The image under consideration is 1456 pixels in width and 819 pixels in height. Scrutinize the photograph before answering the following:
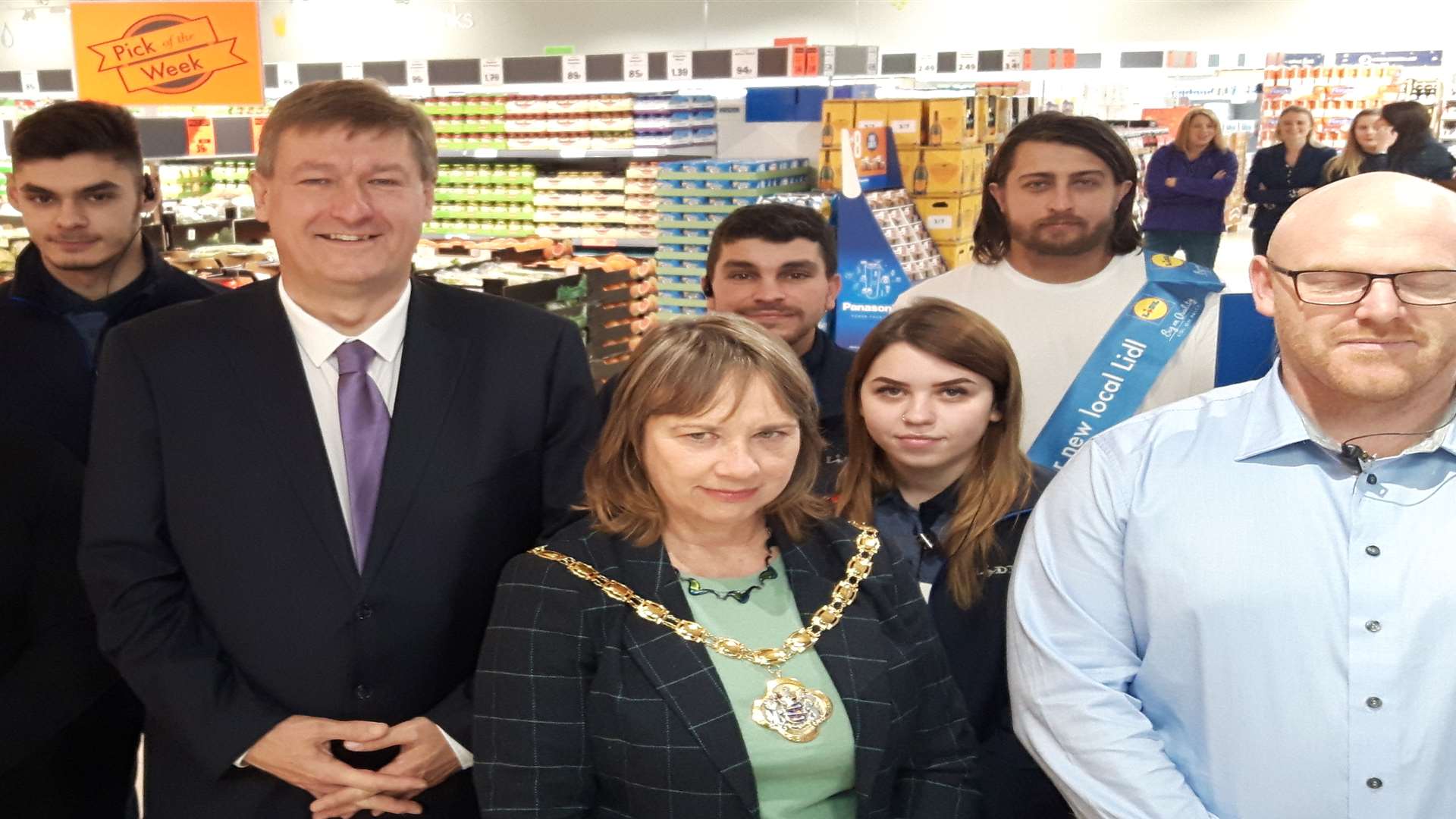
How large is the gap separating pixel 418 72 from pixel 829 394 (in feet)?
21.8

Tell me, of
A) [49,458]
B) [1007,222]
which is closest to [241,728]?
[49,458]

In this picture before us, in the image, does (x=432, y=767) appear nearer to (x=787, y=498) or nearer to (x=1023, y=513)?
(x=787, y=498)

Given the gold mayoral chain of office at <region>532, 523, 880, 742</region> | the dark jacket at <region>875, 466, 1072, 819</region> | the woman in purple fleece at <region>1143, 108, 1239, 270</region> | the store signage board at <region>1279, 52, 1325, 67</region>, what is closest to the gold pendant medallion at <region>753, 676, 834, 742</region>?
the gold mayoral chain of office at <region>532, 523, 880, 742</region>

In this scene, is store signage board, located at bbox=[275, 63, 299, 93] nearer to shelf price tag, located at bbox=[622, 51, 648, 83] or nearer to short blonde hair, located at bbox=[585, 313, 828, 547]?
shelf price tag, located at bbox=[622, 51, 648, 83]

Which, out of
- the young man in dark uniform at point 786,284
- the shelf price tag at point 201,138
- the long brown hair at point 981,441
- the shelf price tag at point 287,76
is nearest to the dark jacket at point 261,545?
the long brown hair at point 981,441

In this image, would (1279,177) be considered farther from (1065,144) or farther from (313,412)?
(313,412)

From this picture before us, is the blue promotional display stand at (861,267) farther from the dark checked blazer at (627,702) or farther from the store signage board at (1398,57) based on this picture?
the store signage board at (1398,57)

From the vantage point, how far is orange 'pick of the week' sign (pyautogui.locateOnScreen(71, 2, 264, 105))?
20.3 feet

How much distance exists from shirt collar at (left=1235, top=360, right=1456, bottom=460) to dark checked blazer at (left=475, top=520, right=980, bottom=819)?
505 mm

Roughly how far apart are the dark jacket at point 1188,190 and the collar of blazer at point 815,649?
7.13 meters

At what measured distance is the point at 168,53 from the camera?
6.29 meters

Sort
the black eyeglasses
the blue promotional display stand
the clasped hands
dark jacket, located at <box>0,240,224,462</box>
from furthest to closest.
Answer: the blue promotional display stand → dark jacket, located at <box>0,240,224,462</box> → the clasped hands → the black eyeglasses

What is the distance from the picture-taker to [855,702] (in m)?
1.63

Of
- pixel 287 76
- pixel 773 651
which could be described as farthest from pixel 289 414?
pixel 287 76
